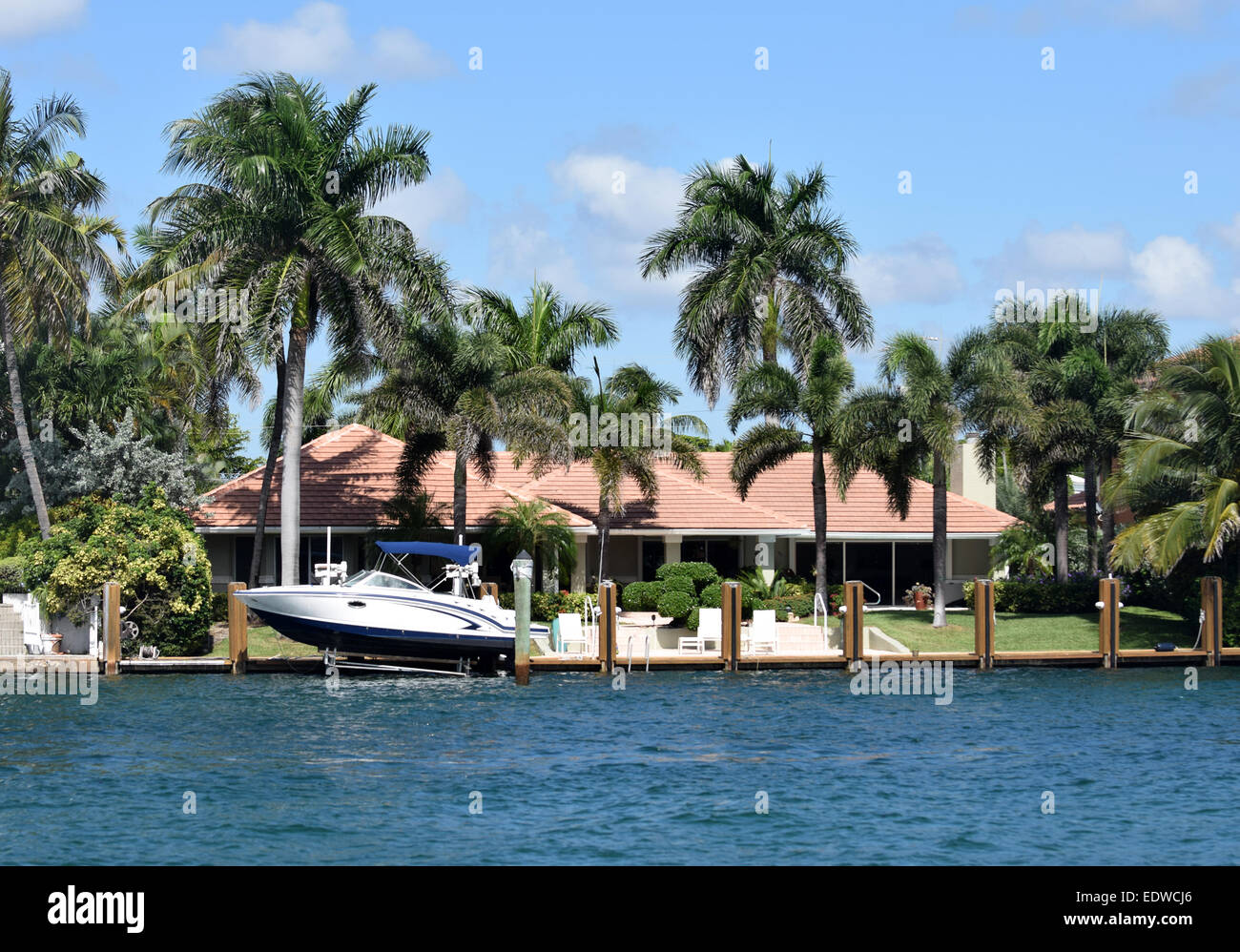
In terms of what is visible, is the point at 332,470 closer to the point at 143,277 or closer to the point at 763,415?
the point at 143,277

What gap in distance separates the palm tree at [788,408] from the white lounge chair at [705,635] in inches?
205

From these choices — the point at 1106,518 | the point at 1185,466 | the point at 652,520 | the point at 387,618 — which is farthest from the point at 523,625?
the point at 1106,518

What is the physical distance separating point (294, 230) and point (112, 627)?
43.1ft

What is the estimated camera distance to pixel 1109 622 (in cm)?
3588

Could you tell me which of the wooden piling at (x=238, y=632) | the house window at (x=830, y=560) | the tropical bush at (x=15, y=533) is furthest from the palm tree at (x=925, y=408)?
the tropical bush at (x=15, y=533)

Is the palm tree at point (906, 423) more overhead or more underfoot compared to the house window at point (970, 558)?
more overhead

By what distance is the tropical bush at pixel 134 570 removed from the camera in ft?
116

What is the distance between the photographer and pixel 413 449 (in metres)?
43.4

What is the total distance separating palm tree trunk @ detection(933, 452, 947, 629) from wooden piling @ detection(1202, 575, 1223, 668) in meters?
7.46

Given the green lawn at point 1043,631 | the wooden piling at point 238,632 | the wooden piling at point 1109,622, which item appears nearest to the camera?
the wooden piling at point 238,632

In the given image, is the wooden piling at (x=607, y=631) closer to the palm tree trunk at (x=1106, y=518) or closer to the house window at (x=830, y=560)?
the house window at (x=830, y=560)

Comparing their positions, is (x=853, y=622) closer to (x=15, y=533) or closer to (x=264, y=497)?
(x=264, y=497)

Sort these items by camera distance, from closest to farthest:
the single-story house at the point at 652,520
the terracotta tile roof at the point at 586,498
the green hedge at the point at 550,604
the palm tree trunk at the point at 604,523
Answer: the green hedge at the point at 550,604 → the palm tree trunk at the point at 604,523 → the single-story house at the point at 652,520 → the terracotta tile roof at the point at 586,498

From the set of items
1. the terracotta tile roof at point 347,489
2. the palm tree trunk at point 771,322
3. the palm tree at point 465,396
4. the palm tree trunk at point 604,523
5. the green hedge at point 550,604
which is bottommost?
the green hedge at point 550,604
